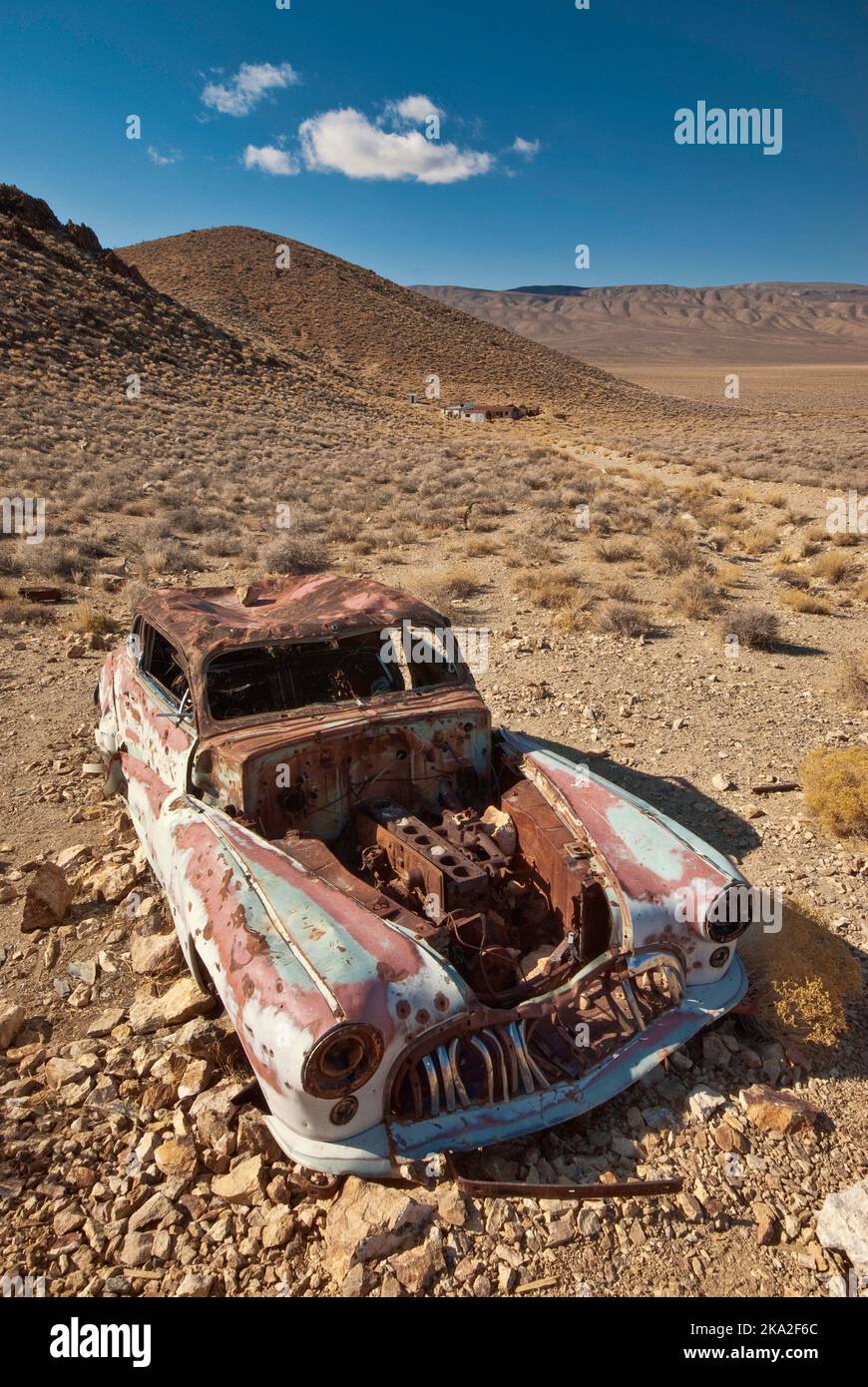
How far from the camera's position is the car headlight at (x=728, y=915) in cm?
349

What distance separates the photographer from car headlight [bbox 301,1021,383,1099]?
262 cm

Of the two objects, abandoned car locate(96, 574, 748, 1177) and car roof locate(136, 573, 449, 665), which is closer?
abandoned car locate(96, 574, 748, 1177)

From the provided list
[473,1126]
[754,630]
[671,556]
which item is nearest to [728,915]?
[473,1126]

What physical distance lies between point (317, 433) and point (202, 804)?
3018cm

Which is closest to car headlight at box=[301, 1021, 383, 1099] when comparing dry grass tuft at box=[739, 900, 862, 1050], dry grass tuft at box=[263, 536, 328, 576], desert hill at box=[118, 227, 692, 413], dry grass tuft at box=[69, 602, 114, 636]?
dry grass tuft at box=[739, 900, 862, 1050]

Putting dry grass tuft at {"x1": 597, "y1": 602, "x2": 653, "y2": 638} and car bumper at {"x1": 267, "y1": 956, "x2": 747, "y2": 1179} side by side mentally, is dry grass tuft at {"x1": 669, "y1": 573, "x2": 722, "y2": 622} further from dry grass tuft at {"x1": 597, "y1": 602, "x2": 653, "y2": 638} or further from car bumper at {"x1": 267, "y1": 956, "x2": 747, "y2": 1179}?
car bumper at {"x1": 267, "y1": 956, "x2": 747, "y2": 1179}

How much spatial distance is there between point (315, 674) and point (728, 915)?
3.11m

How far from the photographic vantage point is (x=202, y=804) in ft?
12.9

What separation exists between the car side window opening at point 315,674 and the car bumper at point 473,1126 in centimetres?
244

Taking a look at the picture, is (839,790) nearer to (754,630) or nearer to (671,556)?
(754,630)

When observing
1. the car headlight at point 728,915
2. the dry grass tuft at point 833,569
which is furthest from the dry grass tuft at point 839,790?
the dry grass tuft at point 833,569

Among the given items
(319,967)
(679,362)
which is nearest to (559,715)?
(319,967)

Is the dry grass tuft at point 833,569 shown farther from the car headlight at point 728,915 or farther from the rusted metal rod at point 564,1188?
the rusted metal rod at point 564,1188
